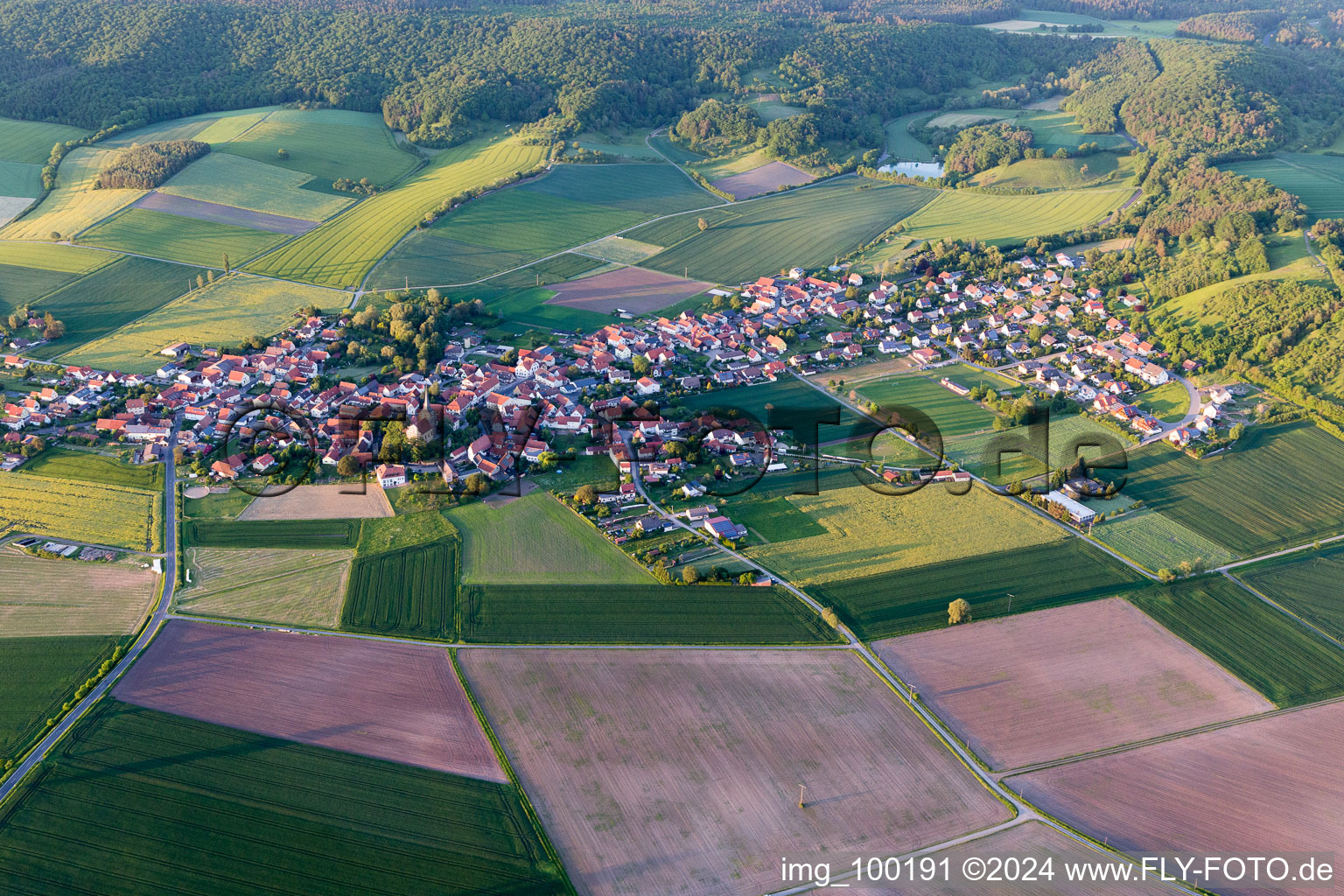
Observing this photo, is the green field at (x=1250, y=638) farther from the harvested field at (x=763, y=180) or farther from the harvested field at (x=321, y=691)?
the harvested field at (x=763, y=180)

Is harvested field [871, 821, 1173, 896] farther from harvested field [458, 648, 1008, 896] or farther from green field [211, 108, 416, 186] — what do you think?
green field [211, 108, 416, 186]

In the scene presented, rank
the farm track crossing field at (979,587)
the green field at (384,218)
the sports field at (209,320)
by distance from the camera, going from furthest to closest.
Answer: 1. the green field at (384,218)
2. the sports field at (209,320)
3. the farm track crossing field at (979,587)

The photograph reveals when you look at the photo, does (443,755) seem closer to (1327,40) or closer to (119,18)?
(119,18)

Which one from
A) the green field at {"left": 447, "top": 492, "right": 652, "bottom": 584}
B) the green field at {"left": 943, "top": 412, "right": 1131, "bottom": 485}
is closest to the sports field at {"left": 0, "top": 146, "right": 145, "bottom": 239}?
the green field at {"left": 447, "top": 492, "right": 652, "bottom": 584}

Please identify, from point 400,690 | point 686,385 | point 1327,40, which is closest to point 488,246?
point 686,385

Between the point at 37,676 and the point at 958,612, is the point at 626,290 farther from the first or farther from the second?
the point at 37,676

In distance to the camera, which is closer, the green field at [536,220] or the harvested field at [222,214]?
the green field at [536,220]

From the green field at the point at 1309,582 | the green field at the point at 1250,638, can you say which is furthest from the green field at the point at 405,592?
the green field at the point at 1309,582
